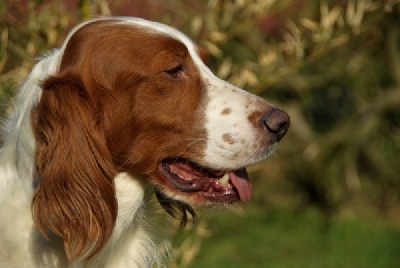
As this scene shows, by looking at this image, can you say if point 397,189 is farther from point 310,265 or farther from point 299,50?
point 299,50

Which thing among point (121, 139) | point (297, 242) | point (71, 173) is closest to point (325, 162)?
point (297, 242)

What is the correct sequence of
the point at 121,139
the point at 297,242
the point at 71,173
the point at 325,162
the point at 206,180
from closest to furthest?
1. the point at 71,173
2. the point at 121,139
3. the point at 206,180
4. the point at 297,242
5. the point at 325,162

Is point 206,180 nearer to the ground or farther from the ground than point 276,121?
nearer to the ground

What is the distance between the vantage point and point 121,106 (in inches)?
135

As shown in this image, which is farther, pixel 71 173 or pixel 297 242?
pixel 297 242

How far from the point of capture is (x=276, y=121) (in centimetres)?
345

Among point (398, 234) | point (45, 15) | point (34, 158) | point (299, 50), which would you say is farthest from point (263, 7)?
point (398, 234)

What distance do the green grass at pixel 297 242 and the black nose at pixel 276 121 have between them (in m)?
3.44

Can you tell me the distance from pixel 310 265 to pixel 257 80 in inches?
104

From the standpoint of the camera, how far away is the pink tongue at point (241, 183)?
11.7 ft

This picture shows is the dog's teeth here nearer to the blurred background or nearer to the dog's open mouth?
the dog's open mouth

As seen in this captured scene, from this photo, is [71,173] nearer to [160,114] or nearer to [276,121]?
[160,114]

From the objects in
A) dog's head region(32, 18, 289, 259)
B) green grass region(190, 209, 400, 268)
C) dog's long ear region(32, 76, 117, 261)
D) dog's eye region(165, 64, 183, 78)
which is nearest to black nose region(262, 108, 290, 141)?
dog's head region(32, 18, 289, 259)

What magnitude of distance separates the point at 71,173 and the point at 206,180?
Result: 1.90 ft
